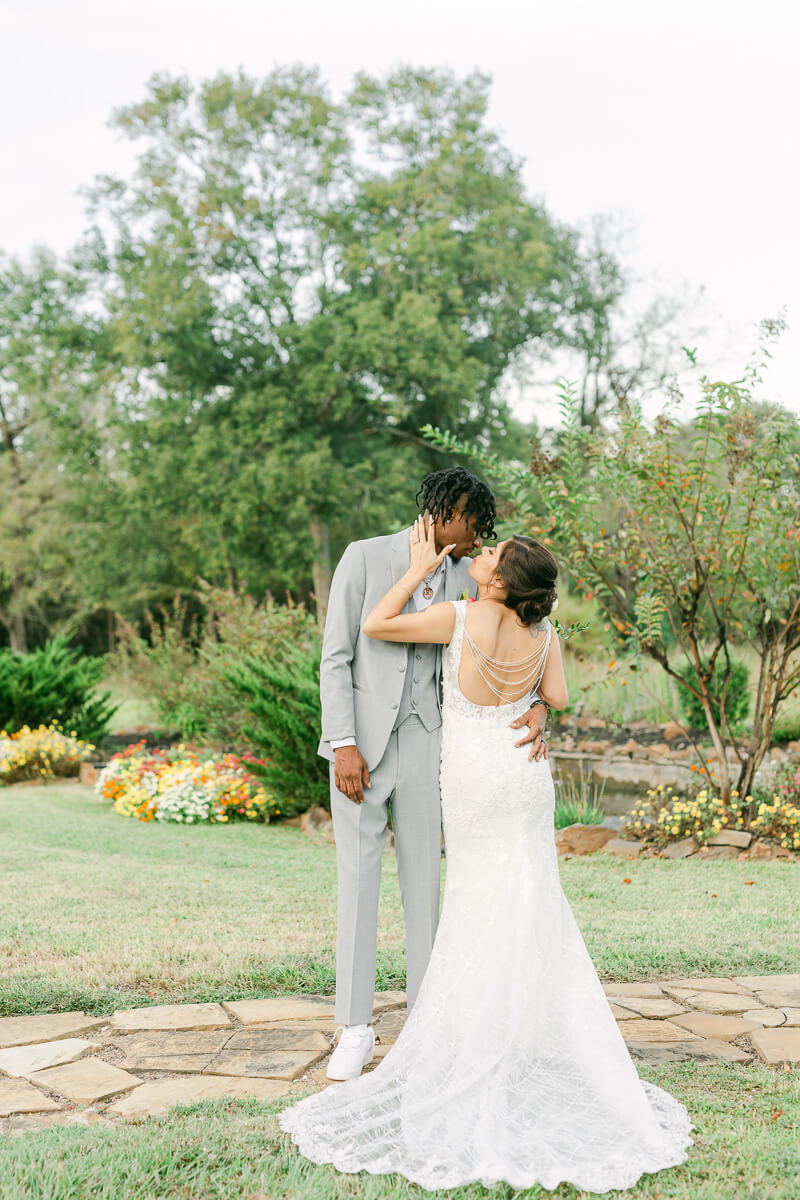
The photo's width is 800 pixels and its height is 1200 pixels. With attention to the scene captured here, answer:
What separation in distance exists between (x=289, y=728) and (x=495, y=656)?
5083mm

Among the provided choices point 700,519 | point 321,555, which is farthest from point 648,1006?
point 321,555

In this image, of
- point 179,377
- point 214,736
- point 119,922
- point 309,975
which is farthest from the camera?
point 179,377

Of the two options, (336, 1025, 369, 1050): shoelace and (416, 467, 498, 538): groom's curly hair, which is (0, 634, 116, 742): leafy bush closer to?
(336, 1025, 369, 1050): shoelace

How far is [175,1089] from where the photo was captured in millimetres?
3049

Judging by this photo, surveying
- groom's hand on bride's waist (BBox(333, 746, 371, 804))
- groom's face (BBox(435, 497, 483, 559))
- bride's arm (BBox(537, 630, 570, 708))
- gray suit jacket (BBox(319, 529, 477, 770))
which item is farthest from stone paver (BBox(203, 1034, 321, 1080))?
groom's face (BBox(435, 497, 483, 559))

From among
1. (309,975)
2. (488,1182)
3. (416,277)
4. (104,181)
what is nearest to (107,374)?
(104,181)

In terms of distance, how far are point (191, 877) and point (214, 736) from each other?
460cm

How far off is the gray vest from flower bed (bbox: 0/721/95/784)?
8562 millimetres

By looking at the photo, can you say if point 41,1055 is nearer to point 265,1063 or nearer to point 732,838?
point 265,1063

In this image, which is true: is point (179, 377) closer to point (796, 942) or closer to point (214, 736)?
point (214, 736)

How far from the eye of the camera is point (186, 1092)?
9.93ft

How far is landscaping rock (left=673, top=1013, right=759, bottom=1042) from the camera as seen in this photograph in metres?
3.58

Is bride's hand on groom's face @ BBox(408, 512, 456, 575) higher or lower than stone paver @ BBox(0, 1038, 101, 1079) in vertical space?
higher

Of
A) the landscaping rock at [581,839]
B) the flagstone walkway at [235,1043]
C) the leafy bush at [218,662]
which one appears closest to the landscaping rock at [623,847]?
the landscaping rock at [581,839]
